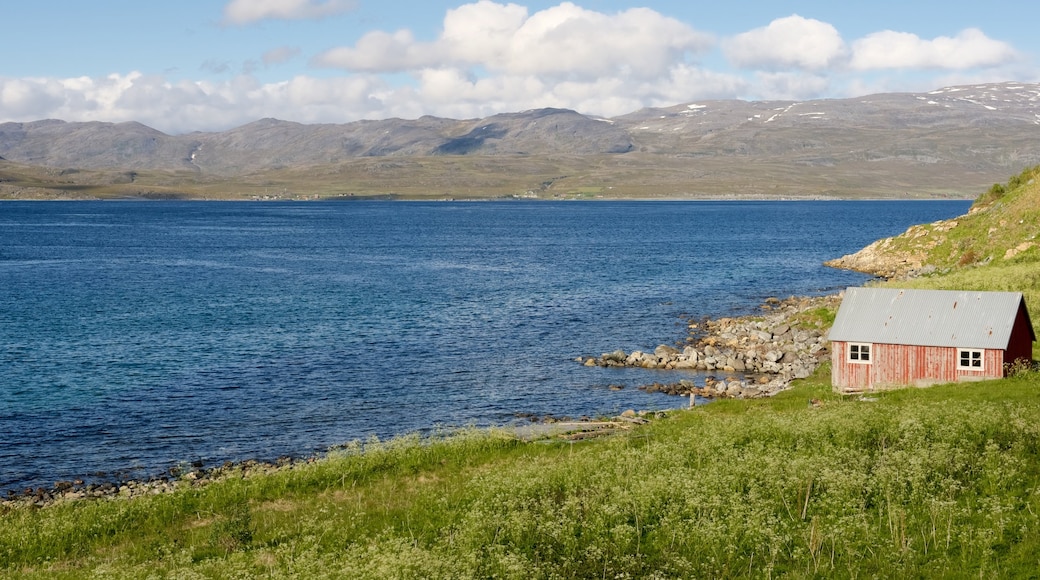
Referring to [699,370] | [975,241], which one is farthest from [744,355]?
[975,241]

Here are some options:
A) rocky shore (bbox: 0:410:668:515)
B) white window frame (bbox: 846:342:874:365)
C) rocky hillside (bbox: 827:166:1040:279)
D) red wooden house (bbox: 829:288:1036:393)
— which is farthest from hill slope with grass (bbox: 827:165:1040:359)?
rocky shore (bbox: 0:410:668:515)

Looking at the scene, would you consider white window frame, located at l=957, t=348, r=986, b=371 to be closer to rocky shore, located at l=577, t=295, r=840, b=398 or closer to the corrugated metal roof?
the corrugated metal roof

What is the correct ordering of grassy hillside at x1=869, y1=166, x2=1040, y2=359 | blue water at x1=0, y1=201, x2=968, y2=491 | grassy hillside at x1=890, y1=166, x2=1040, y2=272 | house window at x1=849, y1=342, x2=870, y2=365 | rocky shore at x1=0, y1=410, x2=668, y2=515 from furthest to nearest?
grassy hillside at x1=890, y1=166, x2=1040, y2=272
grassy hillside at x1=869, y1=166, x2=1040, y2=359
house window at x1=849, y1=342, x2=870, y2=365
blue water at x1=0, y1=201, x2=968, y2=491
rocky shore at x1=0, y1=410, x2=668, y2=515

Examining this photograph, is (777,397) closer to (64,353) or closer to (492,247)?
(64,353)

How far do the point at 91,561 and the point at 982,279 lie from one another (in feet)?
204

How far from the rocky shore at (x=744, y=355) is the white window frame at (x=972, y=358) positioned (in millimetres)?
9474

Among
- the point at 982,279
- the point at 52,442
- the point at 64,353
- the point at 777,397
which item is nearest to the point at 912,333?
the point at 777,397

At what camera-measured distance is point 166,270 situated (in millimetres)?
115625

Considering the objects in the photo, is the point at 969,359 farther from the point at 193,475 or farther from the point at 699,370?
the point at 193,475

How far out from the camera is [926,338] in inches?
1813

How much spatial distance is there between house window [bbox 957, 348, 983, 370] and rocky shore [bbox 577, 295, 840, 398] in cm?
948

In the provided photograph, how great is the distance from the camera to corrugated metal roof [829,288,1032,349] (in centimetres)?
4531

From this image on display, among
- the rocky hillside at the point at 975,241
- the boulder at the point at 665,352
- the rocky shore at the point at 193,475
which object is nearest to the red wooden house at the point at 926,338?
the rocky shore at the point at 193,475

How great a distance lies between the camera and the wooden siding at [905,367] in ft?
148
